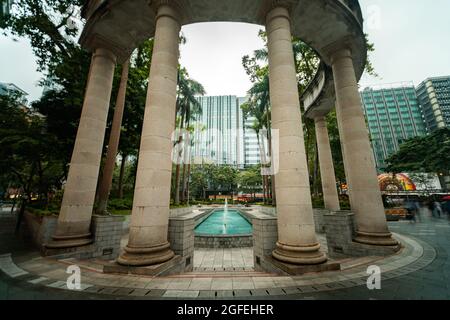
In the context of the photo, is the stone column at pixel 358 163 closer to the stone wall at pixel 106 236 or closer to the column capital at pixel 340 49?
the column capital at pixel 340 49

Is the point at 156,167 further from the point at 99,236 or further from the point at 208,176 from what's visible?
the point at 208,176

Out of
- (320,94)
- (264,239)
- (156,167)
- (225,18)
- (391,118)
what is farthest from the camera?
(391,118)

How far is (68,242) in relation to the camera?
7.43 m

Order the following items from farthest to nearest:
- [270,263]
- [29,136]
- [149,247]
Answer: [29,136] → [270,263] → [149,247]

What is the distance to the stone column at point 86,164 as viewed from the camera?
25.3 ft

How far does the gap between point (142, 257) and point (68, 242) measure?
175 inches

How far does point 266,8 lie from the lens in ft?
24.4

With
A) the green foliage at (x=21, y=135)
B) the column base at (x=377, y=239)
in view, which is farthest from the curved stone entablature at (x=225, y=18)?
the column base at (x=377, y=239)

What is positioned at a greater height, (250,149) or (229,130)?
(229,130)

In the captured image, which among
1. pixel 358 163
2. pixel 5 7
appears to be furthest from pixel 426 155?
pixel 5 7

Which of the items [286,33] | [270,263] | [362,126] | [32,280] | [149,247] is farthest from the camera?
[362,126]
